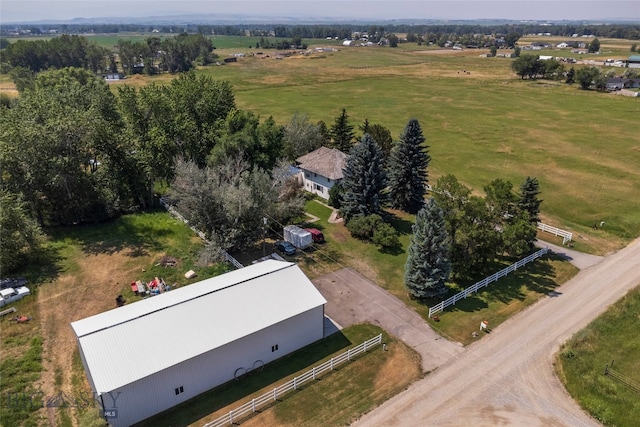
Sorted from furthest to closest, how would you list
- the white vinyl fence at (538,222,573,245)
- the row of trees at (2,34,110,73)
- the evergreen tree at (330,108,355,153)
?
1. the row of trees at (2,34,110,73)
2. the evergreen tree at (330,108,355,153)
3. the white vinyl fence at (538,222,573,245)

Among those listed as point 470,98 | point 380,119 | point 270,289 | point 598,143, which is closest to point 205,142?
point 270,289

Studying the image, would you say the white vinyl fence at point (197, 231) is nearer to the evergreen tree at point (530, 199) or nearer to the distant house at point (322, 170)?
the distant house at point (322, 170)

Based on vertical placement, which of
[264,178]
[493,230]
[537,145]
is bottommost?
[537,145]

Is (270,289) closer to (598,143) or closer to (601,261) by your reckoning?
(601,261)

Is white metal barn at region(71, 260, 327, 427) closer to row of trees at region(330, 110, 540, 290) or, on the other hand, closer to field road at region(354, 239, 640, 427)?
field road at region(354, 239, 640, 427)

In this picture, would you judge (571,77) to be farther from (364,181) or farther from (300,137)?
(364,181)

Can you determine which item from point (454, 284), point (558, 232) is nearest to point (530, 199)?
point (558, 232)


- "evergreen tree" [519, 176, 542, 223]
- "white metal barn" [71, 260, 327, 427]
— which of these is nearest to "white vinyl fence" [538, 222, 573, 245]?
"evergreen tree" [519, 176, 542, 223]
